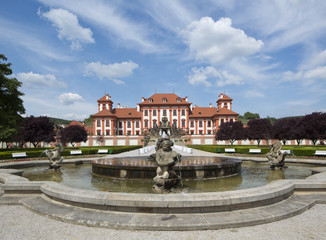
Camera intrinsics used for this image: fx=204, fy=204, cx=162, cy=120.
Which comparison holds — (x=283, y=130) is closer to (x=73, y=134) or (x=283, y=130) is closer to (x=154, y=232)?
(x=73, y=134)

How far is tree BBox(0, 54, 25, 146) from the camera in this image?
2234 cm

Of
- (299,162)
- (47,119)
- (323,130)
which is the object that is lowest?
(299,162)

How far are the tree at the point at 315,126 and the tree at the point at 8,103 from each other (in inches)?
1862

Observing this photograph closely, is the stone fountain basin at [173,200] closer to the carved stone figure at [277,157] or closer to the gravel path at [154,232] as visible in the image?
the gravel path at [154,232]

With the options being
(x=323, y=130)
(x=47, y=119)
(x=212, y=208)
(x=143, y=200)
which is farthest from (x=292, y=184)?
(x=47, y=119)

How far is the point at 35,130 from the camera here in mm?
40812

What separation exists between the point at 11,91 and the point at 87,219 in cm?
2600

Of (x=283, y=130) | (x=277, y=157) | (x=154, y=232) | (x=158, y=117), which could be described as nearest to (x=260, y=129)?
(x=283, y=130)

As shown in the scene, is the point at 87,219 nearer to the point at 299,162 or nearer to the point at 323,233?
the point at 323,233

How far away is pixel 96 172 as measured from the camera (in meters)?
9.97

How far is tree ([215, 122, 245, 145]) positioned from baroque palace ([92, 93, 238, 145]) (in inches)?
424

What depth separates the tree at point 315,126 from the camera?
3775 cm

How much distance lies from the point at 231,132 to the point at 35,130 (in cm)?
4276

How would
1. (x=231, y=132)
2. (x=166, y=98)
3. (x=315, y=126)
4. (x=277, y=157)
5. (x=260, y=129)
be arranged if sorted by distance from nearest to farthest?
(x=277, y=157) < (x=315, y=126) < (x=260, y=129) < (x=231, y=132) < (x=166, y=98)
